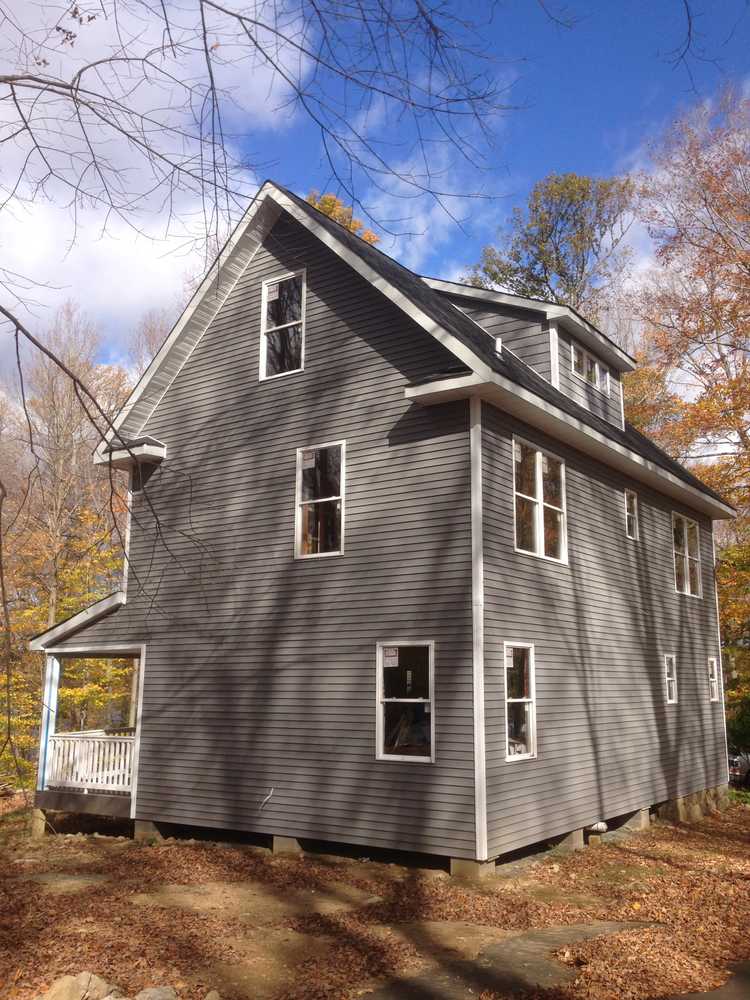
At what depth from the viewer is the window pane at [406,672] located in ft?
38.2

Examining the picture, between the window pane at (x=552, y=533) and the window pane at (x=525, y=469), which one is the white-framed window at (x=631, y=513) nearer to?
the window pane at (x=552, y=533)

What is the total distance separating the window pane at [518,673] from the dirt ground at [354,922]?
2.26 m

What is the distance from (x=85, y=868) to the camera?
40.1 feet

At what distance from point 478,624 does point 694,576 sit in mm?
10720

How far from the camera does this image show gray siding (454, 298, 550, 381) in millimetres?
15180

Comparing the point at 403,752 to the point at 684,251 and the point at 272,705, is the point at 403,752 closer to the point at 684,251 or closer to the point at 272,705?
the point at 272,705

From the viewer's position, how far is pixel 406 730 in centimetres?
1158

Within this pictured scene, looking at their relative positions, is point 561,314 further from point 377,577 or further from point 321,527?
point 377,577

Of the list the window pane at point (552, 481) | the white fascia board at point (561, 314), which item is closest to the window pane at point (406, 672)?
the window pane at point (552, 481)

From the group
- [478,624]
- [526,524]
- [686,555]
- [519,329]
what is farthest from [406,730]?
[686,555]

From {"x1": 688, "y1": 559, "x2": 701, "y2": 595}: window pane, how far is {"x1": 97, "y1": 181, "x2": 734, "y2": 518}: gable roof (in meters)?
2.93

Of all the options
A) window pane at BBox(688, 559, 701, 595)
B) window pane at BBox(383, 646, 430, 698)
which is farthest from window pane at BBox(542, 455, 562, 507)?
window pane at BBox(688, 559, 701, 595)

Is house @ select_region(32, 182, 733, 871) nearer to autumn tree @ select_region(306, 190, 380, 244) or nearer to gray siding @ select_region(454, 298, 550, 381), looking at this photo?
gray siding @ select_region(454, 298, 550, 381)

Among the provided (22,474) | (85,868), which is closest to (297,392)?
(85,868)
